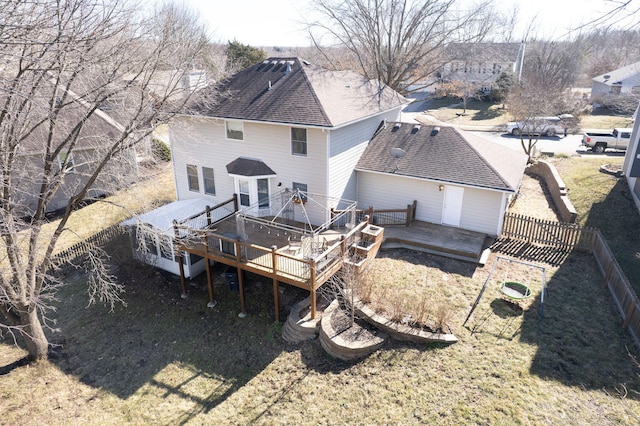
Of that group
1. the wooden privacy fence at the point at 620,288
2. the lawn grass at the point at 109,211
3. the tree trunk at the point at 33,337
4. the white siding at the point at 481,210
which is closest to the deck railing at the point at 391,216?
the white siding at the point at 481,210

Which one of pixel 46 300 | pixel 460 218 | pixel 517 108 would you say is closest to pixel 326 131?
pixel 460 218

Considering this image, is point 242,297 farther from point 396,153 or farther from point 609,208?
point 609,208

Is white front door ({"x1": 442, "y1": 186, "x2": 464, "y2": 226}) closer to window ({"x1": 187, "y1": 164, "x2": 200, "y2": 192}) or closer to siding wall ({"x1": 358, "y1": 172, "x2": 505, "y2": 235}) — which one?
siding wall ({"x1": 358, "y1": 172, "x2": 505, "y2": 235})

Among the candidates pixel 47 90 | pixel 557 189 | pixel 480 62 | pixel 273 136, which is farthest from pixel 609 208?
pixel 480 62

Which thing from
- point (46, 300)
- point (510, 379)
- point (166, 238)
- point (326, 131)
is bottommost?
point (46, 300)

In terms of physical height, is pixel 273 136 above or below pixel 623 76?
below

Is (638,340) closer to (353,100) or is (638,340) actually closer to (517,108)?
(353,100)
